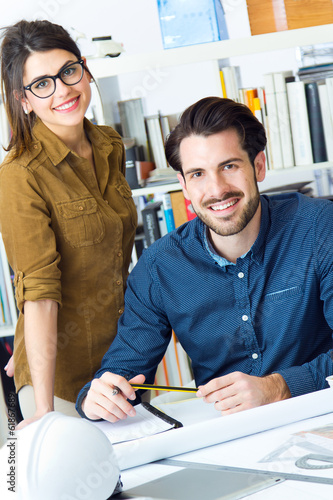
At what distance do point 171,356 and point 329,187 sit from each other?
103cm

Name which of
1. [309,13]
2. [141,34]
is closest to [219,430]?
[309,13]

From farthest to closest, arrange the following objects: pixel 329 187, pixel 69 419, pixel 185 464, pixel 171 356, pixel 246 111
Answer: pixel 329 187 < pixel 171 356 < pixel 246 111 < pixel 185 464 < pixel 69 419

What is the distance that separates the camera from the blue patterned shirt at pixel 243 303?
4.63ft

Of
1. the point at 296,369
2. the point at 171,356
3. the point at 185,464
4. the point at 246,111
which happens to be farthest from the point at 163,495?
the point at 171,356

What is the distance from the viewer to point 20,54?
1.51m

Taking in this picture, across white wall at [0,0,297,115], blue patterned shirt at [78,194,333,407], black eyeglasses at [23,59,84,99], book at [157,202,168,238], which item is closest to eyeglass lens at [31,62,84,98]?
black eyeglasses at [23,59,84,99]

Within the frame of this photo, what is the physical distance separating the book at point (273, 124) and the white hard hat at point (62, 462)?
5.36ft

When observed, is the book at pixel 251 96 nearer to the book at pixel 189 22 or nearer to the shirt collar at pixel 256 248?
the book at pixel 189 22

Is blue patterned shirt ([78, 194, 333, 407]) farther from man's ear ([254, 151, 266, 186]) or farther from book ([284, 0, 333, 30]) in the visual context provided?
book ([284, 0, 333, 30])

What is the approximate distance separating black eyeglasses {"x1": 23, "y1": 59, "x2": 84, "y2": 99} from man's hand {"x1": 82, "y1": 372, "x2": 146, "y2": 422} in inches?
29.4

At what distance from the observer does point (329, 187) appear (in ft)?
8.90

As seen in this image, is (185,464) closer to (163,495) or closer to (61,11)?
(163,495)

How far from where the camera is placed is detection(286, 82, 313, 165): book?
2.24 meters

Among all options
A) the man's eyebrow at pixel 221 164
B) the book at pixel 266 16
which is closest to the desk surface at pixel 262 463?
the man's eyebrow at pixel 221 164
